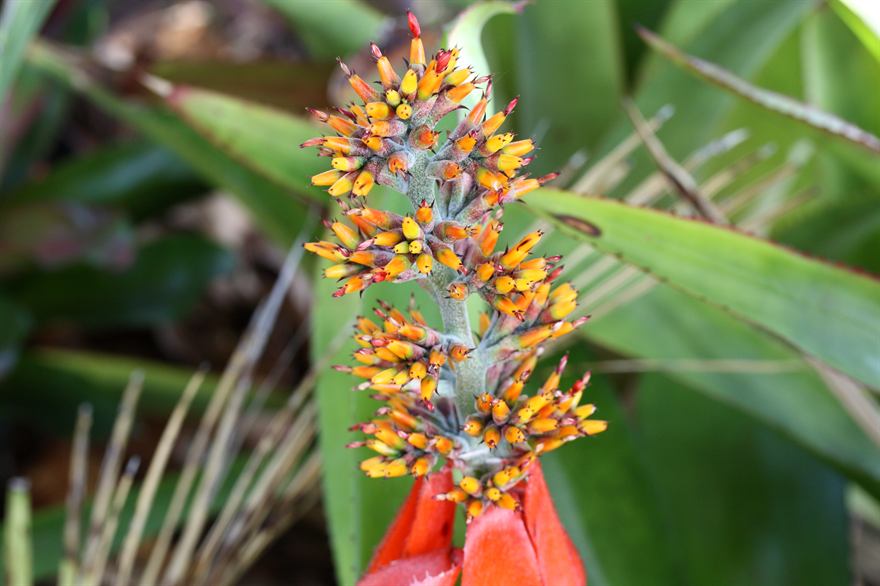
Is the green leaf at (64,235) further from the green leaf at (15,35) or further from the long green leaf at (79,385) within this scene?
the green leaf at (15,35)

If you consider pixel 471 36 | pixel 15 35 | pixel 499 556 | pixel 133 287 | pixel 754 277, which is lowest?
pixel 499 556

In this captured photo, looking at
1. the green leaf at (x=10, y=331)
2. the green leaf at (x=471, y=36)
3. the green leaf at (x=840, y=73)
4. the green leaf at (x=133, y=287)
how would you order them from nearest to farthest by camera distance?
the green leaf at (x=471, y=36), the green leaf at (x=840, y=73), the green leaf at (x=10, y=331), the green leaf at (x=133, y=287)

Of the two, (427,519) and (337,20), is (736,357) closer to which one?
(427,519)

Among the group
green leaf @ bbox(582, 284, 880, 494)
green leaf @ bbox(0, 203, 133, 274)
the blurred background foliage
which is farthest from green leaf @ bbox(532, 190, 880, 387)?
green leaf @ bbox(0, 203, 133, 274)

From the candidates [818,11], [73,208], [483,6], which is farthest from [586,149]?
[73,208]

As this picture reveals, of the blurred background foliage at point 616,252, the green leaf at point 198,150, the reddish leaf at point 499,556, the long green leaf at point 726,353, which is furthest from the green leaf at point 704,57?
the reddish leaf at point 499,556

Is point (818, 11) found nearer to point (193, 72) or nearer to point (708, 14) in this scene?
point (708, 14)

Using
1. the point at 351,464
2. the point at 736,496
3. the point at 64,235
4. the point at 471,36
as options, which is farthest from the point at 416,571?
the point at 64,235
